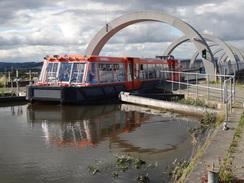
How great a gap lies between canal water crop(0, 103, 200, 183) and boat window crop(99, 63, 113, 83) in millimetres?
3780

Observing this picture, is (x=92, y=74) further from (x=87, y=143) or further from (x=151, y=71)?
(x=87, y=143)

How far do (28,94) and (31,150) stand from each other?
9.76 metres

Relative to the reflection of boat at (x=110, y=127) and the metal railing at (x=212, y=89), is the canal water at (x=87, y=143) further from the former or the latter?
the metal railing at (x=212, y=89)

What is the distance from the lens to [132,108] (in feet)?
54.1

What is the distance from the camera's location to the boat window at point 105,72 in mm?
18812

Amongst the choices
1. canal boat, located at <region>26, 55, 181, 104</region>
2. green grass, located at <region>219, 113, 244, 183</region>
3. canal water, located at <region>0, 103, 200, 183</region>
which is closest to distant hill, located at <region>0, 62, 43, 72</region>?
canal boat, located at <region>26, 55, 181, 104</region>

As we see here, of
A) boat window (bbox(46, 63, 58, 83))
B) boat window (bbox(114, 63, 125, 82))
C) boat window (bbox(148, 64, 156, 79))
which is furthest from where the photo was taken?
boat window (bbox(148, 64, 156, 79))

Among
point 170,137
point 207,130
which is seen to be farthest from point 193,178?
point 207,130

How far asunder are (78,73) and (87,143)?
9156 millimetres

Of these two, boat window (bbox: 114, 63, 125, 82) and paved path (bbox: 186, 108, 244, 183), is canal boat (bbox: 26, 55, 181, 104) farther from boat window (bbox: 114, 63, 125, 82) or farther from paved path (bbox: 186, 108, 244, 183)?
paved path (bbox: 186, 108, 244, 183)

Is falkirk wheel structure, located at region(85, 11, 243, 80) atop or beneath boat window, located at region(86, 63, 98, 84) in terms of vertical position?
atop

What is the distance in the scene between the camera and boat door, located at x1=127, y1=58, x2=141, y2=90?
2150cm

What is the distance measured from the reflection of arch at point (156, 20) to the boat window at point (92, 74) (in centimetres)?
1163

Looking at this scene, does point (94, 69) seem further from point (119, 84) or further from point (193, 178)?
point (193, 178)
